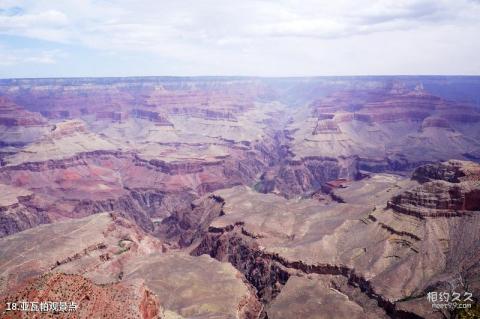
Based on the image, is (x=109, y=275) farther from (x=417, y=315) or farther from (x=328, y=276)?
(x=417, y=315)

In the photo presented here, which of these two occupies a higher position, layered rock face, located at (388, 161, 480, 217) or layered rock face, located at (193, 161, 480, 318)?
layered rock face, located at (388, 161, 480, 217)

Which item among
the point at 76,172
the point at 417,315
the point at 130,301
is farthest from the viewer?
the point at 76,172

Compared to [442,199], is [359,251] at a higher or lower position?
lower

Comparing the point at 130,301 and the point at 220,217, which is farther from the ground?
the point at 130,301

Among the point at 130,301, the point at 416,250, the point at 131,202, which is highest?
the point at 130,301

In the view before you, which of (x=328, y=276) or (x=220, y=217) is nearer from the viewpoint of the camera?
(x=328, y=276)

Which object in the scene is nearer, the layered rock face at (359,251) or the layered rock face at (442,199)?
the layered rock face at (359,251)

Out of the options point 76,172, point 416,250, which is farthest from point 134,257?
point 76,172

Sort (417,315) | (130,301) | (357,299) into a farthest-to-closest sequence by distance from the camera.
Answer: (357,299), (417,315), (130,301)

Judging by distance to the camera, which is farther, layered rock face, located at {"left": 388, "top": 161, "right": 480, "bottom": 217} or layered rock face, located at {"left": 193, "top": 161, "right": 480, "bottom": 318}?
layered rock face, located at {"left": 388, "top": 161, "right": 480, "bottom": 217}

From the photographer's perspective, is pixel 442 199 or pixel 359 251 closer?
pixel 359 251

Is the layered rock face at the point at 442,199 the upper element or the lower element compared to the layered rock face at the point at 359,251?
upper
